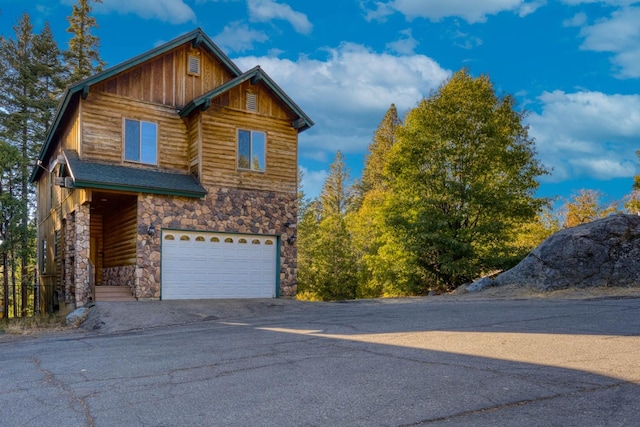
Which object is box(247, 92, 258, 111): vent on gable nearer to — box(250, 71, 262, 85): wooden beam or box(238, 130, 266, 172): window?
box(250, 71, 262, 85): wooden beam

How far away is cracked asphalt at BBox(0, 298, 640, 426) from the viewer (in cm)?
427

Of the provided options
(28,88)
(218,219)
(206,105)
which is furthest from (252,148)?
(28,88)

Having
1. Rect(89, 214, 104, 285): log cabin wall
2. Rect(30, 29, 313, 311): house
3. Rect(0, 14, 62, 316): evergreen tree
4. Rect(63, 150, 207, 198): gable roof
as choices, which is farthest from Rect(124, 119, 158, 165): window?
Rect(0, 14, 62, 316): evergreen tree

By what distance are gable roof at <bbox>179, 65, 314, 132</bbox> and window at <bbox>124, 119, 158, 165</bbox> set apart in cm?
124

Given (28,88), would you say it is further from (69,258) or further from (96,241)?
(69,258)

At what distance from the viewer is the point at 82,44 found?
117 ft

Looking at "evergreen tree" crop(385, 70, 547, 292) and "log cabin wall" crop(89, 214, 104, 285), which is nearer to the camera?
"log cabin wall" crop(89, 214, 104, 285)

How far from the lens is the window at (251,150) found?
58.2ft

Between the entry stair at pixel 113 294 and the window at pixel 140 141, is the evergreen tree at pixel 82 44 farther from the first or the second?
the entry stair at pixel 113 294

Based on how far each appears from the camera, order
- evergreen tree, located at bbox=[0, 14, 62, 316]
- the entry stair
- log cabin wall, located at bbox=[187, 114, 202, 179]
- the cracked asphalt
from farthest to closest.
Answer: evergreen tree, located at bbox=[0, 14, 62, 316]
log cabin wall, located at bbox=[187, 114, 202, 179]
the entry stair
the cracked asphalt

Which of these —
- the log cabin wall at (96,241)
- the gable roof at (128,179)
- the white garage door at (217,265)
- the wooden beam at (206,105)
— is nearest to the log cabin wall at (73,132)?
the gable roof at (128,179)

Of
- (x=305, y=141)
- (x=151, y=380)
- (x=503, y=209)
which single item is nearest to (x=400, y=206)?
(x=503, y=209)

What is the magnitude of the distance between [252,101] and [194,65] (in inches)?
98.2

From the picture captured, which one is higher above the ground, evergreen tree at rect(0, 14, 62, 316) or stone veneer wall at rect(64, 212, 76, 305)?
evergreen tree at rect(0, 14, 62, 316)
